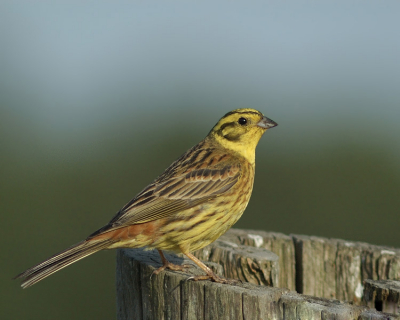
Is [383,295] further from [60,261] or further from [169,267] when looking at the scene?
[60,261]

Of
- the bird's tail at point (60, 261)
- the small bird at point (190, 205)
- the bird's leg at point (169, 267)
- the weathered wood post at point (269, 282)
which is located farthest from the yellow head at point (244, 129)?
the bird's tail at point (60, 261)

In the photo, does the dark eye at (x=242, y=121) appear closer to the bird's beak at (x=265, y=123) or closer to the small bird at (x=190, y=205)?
the small bird at (x=190, y=205)

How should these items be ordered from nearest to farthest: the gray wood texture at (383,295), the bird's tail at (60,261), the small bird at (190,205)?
the gray wood texture at (383,295)
the bird's tail at (60,261)
the small bird at (190,205)

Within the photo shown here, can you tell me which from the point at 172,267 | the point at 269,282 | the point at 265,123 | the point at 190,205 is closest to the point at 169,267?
the point at 172,267

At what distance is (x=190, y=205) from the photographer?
5996 mm

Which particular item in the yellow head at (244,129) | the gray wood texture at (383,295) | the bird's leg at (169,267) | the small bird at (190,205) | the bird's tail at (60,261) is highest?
the yellow head at (244,129)

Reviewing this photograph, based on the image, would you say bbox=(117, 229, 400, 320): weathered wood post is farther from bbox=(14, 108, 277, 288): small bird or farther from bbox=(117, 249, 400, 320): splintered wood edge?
bbox=(14, 108, 277, 288): small bird

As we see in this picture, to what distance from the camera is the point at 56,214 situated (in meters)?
11.6

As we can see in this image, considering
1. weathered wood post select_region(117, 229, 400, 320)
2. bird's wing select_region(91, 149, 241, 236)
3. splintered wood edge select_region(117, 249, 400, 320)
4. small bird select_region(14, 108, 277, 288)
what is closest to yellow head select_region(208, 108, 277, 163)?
small bird select_region(14, 108, 277, 288)

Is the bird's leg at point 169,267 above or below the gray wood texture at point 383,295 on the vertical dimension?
above

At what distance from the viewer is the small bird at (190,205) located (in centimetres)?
554

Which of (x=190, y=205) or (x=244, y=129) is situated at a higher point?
(x=244, y=129)

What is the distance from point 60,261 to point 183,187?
59.3 inches

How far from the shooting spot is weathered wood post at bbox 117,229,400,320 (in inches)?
164
